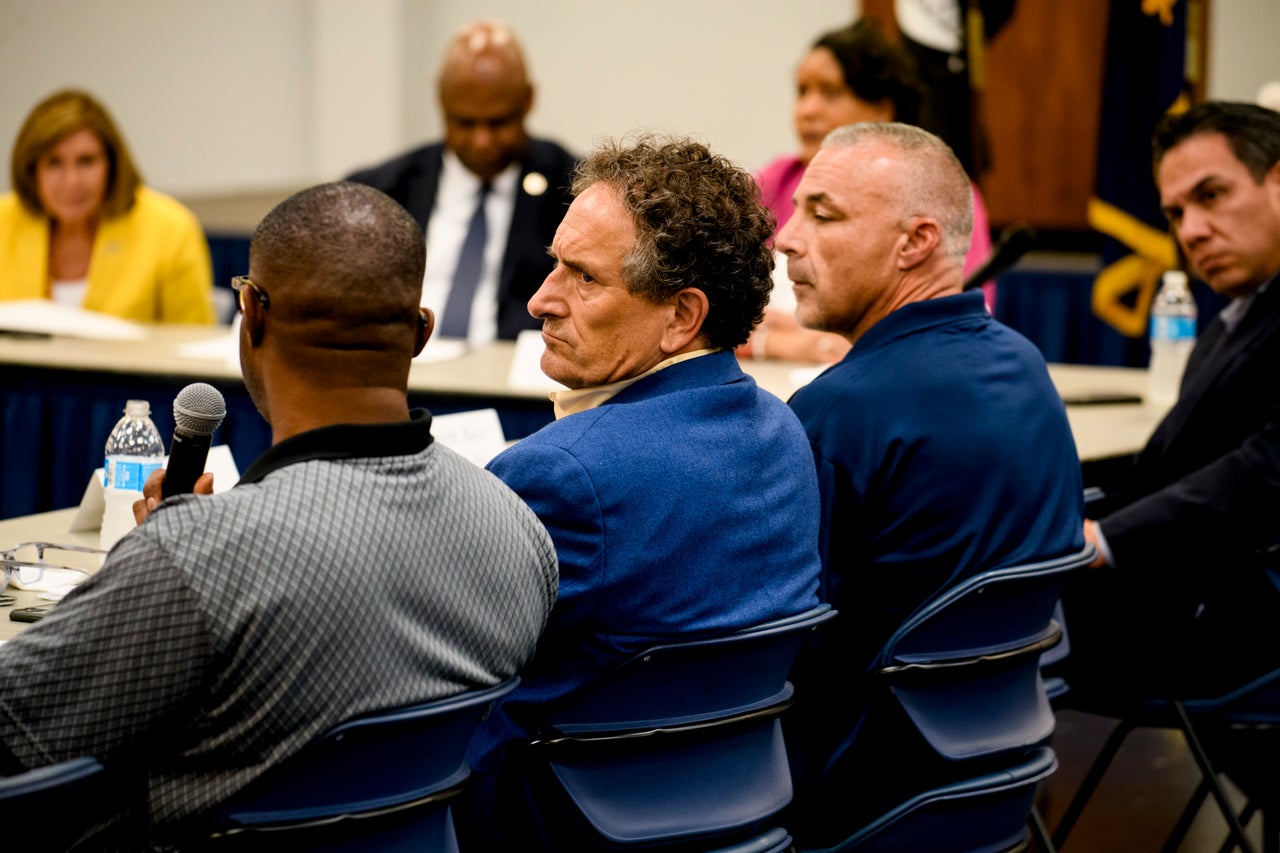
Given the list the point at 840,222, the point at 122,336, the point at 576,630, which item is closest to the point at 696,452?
the point at 576,630

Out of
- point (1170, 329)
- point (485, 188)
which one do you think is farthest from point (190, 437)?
point (485, 188)

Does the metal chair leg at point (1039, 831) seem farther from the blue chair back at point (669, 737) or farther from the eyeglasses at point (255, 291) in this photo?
the eyeglasses at point (255, 291)

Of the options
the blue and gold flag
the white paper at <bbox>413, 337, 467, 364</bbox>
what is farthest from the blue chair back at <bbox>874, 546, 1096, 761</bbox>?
the blue and gold flag

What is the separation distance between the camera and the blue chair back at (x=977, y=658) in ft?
5.80

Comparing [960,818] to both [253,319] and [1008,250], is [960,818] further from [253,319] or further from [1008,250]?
[1008,250]

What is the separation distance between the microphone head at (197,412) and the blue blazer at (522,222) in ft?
8.85

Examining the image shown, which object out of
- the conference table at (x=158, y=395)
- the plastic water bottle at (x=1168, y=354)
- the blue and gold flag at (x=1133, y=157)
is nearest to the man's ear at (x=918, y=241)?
→ the conference table at (x=158, y=395)

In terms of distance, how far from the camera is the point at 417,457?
1318 mm

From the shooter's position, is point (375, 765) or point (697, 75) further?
point (697, 75)

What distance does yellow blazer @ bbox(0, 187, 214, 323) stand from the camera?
4.36 m

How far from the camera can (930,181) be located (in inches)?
89.0

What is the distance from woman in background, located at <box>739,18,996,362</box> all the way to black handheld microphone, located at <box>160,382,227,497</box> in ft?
7.78

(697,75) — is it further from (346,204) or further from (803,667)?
(346,204)

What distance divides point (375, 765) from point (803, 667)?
814 millimetres
